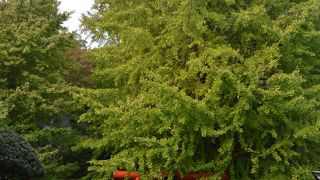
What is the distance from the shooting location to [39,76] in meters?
12.4

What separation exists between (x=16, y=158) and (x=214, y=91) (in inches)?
158

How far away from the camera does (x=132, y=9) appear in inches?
453

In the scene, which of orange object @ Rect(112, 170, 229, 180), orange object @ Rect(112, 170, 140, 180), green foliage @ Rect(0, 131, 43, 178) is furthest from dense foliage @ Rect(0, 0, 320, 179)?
orange object @ Rect(112, 170, 140, 180)

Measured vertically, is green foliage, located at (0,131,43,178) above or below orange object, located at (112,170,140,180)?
above

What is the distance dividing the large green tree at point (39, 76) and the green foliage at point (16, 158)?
1202 mm

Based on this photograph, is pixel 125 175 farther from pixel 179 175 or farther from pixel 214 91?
pixel 214 91

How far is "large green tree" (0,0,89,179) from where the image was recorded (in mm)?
11438

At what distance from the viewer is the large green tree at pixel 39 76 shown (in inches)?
450

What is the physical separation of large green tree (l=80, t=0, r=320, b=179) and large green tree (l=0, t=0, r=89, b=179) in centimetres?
91

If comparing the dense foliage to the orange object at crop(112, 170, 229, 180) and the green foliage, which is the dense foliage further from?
the orange object at crop(112, 170, 229, 180)

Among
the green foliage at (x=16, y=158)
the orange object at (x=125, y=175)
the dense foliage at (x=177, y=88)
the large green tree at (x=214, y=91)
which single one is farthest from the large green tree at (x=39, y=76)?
the orange object at (x=125, y=175)

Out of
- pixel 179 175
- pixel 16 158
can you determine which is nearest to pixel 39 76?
pixel 16 158

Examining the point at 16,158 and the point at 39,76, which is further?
the point at 39,76

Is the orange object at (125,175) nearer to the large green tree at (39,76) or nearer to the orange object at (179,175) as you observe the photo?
the orange object at (179,175)
